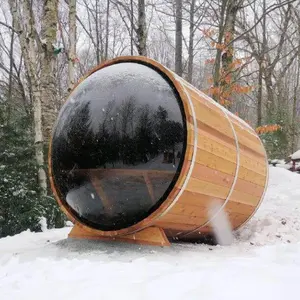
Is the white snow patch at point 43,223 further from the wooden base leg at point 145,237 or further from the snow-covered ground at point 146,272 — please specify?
the wooden base leg at point 145,237

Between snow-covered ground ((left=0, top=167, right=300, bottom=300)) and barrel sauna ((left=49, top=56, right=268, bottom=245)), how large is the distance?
26cm

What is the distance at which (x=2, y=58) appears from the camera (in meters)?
19.7

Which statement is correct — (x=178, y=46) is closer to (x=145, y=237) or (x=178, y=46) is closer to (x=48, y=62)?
(x=48, y=62)

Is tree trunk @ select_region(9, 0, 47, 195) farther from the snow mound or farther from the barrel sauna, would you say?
the snow mound

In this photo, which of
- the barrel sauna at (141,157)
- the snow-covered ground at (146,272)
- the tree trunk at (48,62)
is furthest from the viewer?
the tree trunk at (48,62)

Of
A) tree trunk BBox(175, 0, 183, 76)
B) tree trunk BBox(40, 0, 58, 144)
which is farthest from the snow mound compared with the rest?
tree trunk BBox(175, 0, 183, 76)

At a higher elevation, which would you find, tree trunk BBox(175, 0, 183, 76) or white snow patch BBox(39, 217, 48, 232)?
tree trunk BBox(175, 0, 183, 76)

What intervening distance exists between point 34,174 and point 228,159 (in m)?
3.69

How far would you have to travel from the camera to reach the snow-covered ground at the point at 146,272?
2.04 metres

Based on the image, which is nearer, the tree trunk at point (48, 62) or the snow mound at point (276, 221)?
the snow mound at point (276, 221)

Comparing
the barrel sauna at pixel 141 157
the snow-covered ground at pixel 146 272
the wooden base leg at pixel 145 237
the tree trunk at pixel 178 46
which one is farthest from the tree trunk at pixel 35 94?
the tree trunk at pixel 178 46

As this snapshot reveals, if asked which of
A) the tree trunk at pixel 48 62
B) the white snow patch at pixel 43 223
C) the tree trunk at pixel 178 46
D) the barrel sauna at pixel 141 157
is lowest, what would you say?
the white snow patch at pixel 43 223

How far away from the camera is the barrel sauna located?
3238mm

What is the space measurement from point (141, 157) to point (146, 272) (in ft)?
3.37
